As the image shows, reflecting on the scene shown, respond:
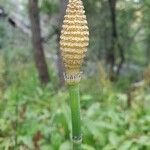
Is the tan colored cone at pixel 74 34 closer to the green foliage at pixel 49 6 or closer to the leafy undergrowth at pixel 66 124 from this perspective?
the leafy undergrowth at pixel 66 124

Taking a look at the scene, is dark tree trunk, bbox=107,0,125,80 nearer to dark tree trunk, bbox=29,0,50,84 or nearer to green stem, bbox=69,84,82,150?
dark tree trunk, bbox=29,0,50,84

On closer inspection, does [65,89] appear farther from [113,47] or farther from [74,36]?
[74,36]

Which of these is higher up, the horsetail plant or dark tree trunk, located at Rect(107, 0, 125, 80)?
the horsetail plant

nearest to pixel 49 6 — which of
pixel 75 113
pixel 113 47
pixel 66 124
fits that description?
pixel 113 47

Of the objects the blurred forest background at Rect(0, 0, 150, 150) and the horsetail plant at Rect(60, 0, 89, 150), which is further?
the blurred forest background at Rect(0, 0, 150, 150)

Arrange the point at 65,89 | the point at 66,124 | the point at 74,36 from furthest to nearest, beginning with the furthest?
the point at 65,89
the point at 66,124
the point at 74,36

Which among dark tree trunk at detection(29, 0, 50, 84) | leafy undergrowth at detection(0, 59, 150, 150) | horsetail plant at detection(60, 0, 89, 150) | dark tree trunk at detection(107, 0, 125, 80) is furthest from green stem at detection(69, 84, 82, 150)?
dark tree trunk at detection(107, 0, 125, 80)

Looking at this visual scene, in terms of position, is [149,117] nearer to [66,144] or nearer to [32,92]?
[66,144]

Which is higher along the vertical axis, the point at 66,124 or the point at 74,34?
the point at 74,34
